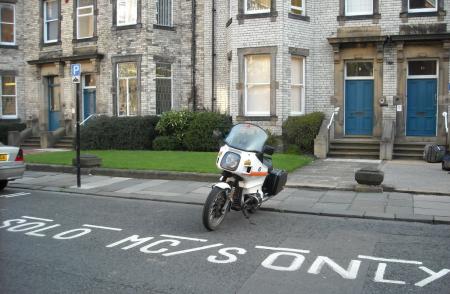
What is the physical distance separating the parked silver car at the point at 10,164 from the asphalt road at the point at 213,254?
2202 millimetres

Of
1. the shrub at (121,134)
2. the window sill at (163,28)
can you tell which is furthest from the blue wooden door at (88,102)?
the window sill at (163,28)

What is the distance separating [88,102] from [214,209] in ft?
56.4

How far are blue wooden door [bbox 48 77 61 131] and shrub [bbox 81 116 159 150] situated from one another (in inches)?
203

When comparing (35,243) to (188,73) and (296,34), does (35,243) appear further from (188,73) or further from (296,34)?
(188,73)

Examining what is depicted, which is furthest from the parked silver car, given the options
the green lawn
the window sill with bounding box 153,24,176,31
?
the window sill with bounding box 153,24,176,31

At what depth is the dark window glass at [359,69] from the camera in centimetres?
1870

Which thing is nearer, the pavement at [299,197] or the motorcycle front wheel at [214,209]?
the motorcycle front wheel at [214,209]

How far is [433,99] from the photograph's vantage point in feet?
59.1

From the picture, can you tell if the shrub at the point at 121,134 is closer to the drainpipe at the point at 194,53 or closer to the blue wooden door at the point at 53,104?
the drainpipe at the point at 194,53

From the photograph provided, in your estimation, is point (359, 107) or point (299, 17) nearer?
point (299, 17)

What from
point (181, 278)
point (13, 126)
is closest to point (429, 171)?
point (181, 278)

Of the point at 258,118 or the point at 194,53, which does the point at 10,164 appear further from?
the point at 194,53

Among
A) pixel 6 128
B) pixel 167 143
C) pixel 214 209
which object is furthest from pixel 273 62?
pixel 6 128

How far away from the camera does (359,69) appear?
18.9 m
